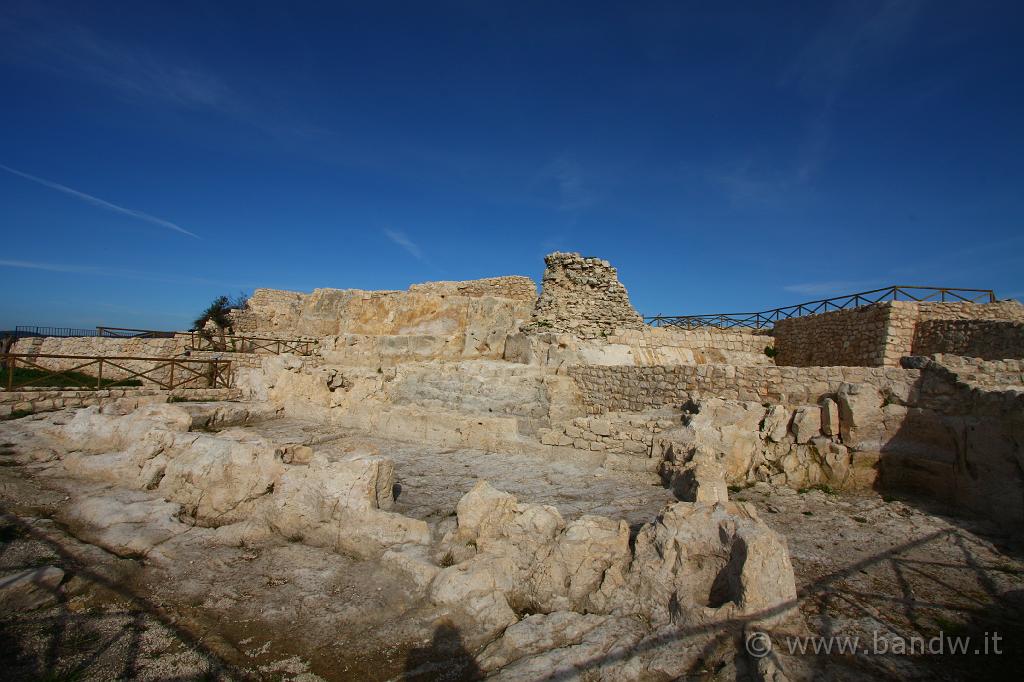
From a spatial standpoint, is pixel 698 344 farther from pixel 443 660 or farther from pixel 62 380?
pixel 62 380

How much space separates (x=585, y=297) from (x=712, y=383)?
6.32 m

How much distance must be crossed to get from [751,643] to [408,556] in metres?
3.06

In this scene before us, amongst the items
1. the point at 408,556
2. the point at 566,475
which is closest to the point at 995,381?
the point at 566,475

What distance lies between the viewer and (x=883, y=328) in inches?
477

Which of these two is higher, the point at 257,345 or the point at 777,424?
the point at 777,424

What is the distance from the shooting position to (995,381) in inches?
266

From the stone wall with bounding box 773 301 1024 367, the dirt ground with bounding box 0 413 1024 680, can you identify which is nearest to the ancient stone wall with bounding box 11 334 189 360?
the dirt ground with bounding box 0 413 1024 680

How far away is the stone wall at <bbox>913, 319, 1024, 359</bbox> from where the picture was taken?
33.0 ft

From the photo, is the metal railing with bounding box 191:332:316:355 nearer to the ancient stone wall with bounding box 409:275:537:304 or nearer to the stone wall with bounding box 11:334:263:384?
the stone wall with bounding box 11:334:263:384

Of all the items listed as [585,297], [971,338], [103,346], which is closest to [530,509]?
[585,297]

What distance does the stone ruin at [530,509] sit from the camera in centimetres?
384

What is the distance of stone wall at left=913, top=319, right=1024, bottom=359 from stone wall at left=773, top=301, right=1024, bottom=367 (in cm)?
3

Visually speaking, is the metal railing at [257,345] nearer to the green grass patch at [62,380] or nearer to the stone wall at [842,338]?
the green grass patch at [62,380]

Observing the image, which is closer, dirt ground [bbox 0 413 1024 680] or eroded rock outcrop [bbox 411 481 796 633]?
dirt ground [bbox 0 413 1024 680]
